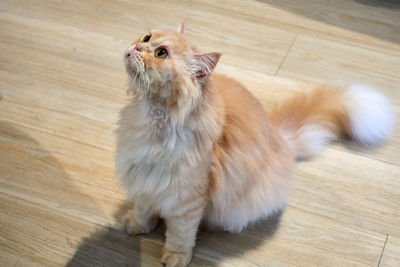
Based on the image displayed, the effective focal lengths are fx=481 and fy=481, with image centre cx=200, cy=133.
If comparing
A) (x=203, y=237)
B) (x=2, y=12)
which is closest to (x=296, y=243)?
(x=203, y=237)

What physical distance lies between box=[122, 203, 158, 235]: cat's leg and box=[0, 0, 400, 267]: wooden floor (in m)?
0.03

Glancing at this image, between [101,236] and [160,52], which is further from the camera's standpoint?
[101,236]

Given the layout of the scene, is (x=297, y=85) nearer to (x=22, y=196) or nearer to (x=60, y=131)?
(x=60, y=131)

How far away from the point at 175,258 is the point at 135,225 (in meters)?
0.16

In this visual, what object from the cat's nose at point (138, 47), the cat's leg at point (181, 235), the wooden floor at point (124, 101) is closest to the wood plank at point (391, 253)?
the wooden floor at point (124, 101)

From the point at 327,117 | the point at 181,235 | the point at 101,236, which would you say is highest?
the point at 327,117

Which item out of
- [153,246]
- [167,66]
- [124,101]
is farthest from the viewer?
[124,101]

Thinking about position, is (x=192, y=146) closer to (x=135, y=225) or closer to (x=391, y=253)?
(x=135, y=225)

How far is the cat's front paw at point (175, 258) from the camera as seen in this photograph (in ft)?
4.27

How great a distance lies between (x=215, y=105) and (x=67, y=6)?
1418 mm

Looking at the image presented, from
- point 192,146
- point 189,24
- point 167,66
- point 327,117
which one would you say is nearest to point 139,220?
point 192,146

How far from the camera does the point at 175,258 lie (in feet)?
4.26

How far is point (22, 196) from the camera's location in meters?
1.46

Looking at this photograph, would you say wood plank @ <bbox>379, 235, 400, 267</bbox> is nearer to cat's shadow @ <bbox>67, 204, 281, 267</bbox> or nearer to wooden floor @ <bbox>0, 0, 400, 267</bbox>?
wooden floor @ <bbox>0, 0, 400, 267</bbox>
